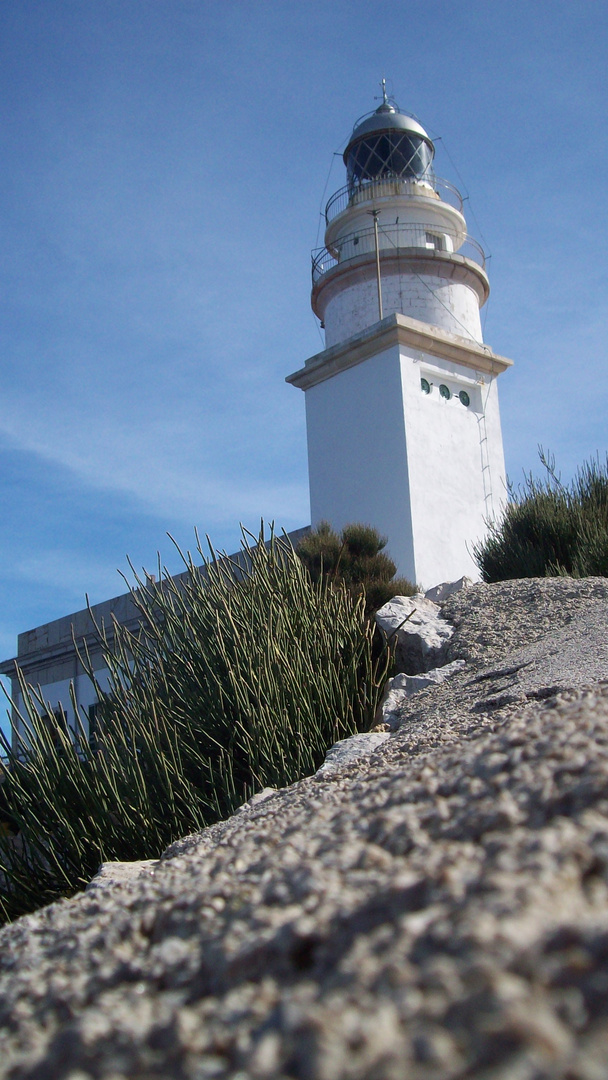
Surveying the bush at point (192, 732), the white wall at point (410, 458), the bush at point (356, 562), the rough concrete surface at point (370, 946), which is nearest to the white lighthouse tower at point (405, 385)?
the white wall at point (410, 458)

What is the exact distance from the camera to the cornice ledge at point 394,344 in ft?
45.2

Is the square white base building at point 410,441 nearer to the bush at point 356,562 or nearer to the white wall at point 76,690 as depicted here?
the bush at point 356,562

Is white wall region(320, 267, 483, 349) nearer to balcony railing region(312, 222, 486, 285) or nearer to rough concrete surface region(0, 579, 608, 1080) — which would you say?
balcony railing region(312, 222, 486, 285)

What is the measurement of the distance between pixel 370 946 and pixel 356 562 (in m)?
8.48

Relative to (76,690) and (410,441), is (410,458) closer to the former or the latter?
(410,441)

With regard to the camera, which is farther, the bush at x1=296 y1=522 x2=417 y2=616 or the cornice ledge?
the cornice ledge

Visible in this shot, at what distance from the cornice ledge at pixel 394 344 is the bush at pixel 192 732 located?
9099mm

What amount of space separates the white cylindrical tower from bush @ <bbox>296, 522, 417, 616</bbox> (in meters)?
6.45

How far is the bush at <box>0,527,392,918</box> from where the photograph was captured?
162 inches

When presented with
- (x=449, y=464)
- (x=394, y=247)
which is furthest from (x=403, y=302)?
(x=449, y=464)

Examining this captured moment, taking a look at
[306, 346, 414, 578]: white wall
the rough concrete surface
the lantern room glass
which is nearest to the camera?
the rough concrete surface

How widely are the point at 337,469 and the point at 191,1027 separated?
13470 millimetres

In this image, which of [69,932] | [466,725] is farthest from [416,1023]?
[466,725]

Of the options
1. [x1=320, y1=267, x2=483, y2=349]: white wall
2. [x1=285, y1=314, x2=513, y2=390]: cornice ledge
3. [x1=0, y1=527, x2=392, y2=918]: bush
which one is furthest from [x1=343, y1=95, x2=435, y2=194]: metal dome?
[x1=0, y1=527, x2=392, y2=918]: bush
